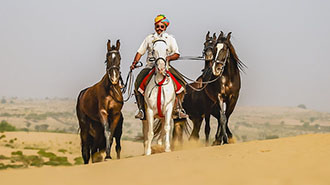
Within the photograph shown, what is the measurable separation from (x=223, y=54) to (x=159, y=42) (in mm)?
2582

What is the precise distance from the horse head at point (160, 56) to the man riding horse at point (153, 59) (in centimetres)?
32

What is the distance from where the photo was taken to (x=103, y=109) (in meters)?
14.0

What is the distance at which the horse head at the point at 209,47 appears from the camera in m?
15.8

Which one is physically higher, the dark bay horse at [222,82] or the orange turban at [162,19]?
the orange turban at [162,19]

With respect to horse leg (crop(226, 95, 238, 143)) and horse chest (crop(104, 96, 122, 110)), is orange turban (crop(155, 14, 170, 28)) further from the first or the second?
horse leg (crop(226, 95, 238, 143))

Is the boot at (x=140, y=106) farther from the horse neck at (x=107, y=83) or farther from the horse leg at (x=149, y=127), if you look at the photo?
the horse neck at (x=107, y=83)

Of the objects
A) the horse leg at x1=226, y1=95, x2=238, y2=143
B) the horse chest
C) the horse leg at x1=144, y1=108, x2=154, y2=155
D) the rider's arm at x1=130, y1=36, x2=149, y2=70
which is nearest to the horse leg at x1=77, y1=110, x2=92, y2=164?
the horse chest

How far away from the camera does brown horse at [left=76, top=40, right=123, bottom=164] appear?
45.0 feet

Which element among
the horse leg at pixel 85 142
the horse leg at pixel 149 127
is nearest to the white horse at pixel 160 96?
the horse leg at pixel 149 127

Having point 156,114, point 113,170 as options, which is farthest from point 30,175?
point 156,114

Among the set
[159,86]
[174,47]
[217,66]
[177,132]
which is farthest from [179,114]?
[177,132]

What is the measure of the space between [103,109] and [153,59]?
1.82 m

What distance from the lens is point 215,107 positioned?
15891 millimetres

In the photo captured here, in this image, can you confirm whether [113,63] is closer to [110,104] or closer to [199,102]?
[110,104]
